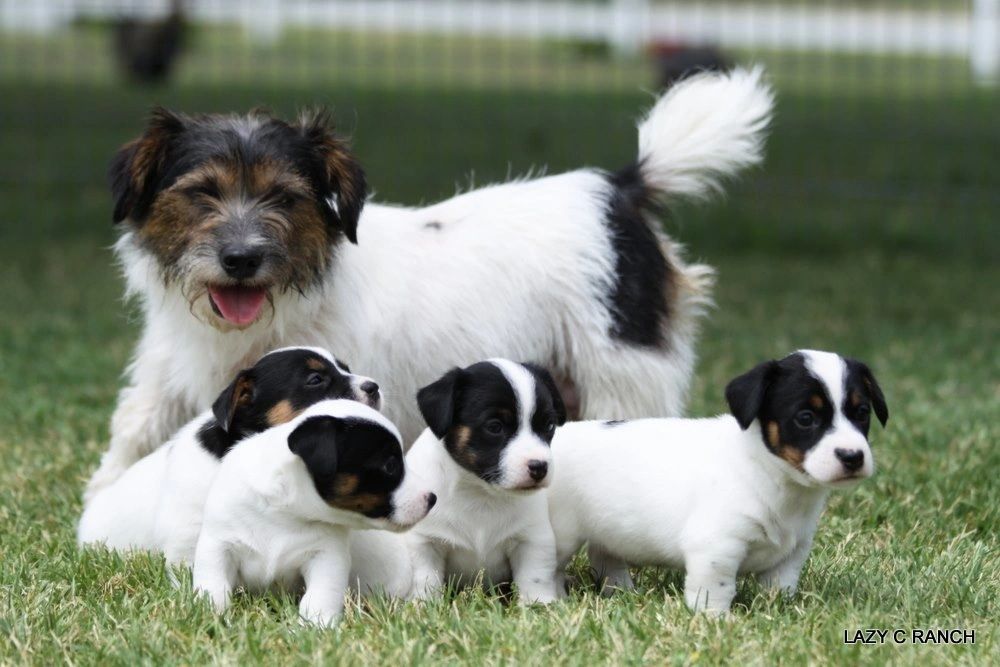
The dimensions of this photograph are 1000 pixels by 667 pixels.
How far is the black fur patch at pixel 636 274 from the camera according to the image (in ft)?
19.6

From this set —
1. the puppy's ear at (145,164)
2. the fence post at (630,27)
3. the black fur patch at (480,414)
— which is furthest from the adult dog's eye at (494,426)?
the fence post at (630,27)

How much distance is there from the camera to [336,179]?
18.1 feet

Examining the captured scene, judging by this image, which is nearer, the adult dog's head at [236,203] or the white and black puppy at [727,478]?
the white and black puppy at [727,478]

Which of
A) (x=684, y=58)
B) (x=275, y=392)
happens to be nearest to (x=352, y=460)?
(x=275, y=392)

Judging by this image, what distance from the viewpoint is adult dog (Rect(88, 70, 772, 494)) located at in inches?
211

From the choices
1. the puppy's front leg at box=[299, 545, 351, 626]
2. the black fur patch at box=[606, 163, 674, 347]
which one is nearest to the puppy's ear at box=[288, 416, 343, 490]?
the puppy's front leg at box=[299, 545, 351, 626]

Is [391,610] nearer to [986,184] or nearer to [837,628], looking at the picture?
[837,628]

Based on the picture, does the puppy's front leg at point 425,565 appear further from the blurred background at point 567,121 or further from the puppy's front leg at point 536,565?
the blurred background at point 567,121

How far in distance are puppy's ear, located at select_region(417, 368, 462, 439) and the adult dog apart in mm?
935

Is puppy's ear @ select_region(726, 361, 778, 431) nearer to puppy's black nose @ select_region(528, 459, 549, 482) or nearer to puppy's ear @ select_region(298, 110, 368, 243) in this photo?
puppy's black nose @ select_region(528, 459, 549, 482)

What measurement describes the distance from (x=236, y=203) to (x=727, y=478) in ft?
6.30

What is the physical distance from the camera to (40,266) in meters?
12.0

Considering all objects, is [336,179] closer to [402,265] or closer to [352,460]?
[402,265]

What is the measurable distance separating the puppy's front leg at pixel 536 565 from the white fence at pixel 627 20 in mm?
13781
